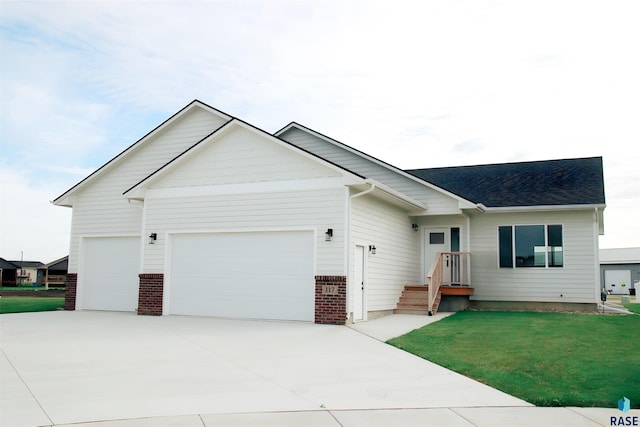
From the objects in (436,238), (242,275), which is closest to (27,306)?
(242,275)

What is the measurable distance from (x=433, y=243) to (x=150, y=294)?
949 centimetres

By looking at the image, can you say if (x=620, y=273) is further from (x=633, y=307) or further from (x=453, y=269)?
(x=453, y=269)

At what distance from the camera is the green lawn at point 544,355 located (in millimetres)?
7113

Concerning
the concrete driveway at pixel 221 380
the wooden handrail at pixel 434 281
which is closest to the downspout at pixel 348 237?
the concrete driveway at pixel 221 380

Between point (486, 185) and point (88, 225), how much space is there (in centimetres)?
1388

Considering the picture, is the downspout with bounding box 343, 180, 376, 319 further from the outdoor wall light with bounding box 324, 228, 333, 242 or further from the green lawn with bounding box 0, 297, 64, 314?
the green lawn with bounding box 0, 297, 64, 314

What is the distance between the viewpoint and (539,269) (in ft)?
62.2

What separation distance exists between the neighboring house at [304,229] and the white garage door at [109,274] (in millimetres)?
46

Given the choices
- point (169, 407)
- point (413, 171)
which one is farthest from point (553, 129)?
point (169, 407)

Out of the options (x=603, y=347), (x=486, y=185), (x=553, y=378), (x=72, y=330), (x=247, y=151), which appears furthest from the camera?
(x=486, y=185)

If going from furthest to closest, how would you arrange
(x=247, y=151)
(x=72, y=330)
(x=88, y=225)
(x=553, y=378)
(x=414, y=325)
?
(x=88, y=225) < (x=247, y=151) < (x=414, y=325) < (x=72, y=330) < (x=553, y=378)

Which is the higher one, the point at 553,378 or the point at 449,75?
the point at 449,75

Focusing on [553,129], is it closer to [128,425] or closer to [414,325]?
[414,325]

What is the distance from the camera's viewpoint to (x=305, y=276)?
47.8 feet
